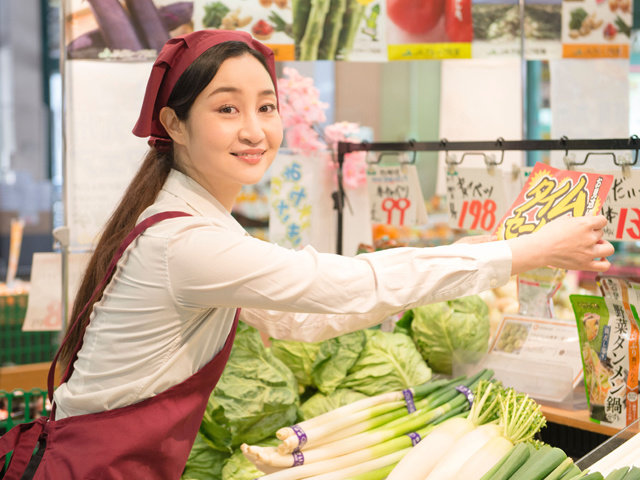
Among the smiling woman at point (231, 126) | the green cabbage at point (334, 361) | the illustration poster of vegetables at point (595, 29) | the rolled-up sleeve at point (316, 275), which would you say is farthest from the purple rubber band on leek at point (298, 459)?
the illustration poster of vegetables at point (595, 29)

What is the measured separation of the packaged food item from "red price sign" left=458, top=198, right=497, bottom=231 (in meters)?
0.52

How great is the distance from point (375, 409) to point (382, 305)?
2.35 ft

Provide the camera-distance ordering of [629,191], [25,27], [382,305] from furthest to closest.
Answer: [25,27]
[629,191]
[382,305]

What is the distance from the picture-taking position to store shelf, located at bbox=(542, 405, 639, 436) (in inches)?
81.1

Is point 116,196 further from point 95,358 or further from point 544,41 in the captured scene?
point 544,41

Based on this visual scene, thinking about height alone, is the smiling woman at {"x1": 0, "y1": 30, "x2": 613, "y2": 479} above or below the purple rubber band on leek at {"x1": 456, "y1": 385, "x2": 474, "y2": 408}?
above

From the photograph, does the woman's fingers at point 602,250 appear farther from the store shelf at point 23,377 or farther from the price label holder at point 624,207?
A: the store shelf at point 23,377

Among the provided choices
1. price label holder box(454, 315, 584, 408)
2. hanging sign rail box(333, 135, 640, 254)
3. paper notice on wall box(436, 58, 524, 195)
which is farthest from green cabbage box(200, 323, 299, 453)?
paper notice on wall box(436, 58, 524, 195)

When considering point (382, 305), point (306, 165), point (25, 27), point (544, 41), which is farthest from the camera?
point (25, 27)

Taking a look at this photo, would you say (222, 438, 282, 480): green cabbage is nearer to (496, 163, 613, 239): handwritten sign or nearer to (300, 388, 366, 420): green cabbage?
(300, 388, 366, 420): green cabbage

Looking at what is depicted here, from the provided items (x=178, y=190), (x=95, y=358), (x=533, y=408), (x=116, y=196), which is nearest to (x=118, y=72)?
(x=116, y=196)

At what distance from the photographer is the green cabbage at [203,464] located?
2.17 metres

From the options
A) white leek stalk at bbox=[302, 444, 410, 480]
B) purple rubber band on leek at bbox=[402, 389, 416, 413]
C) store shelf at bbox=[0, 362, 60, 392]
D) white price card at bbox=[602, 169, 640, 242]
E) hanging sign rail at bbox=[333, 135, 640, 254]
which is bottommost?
store shelf at bbox=[0, 362, 60, 392]

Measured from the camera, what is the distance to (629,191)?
2051mm
